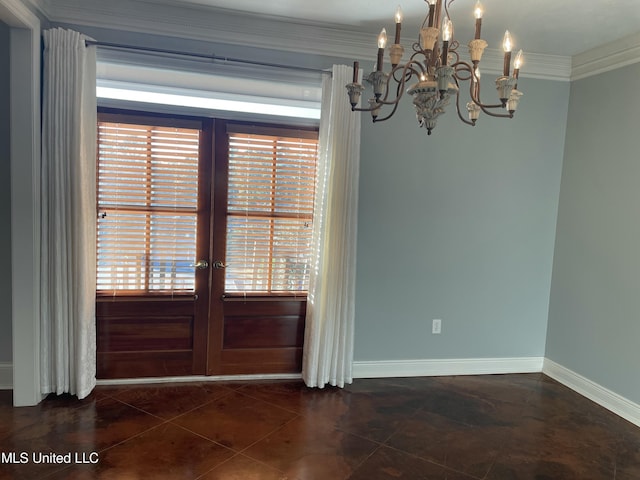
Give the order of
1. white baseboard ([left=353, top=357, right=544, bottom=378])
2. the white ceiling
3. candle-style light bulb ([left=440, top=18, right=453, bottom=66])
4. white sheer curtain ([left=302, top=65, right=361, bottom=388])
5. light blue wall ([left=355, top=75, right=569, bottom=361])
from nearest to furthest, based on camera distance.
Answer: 1. candle-style light bulb ([left=440, top=18, right=453, bottom=66])
2. the white ceiling
3. white sheer curtain ([left=302, top=65, right=361, bottom=388])
4. light blue wall ([left=355, top=75, right=569, bottom=361])
5. white baseboard ([left=353, top=357, right=544, bottom=378])

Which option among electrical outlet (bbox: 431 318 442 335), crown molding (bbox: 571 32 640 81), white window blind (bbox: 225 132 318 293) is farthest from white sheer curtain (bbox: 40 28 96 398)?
crown molding (bbox: 571 32 640 81)

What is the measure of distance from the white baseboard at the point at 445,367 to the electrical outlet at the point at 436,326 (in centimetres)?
25

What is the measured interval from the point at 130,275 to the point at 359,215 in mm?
1743

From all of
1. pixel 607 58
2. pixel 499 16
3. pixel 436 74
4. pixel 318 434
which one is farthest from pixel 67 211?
pixel 607 58

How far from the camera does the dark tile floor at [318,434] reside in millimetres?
2297

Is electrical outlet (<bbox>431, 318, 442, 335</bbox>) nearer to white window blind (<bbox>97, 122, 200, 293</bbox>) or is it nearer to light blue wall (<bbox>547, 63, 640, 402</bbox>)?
light blue wall (<bbox>547, 63, 640, 402</bbox>)

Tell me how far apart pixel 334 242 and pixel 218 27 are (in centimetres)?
172

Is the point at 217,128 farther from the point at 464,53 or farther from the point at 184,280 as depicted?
the point at 464,53

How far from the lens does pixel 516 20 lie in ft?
9.45

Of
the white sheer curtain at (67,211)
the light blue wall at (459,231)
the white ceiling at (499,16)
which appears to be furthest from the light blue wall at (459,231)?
the white sheer curtain at (67,211)

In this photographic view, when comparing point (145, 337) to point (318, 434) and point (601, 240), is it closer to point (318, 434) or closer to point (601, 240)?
point (318, 434)

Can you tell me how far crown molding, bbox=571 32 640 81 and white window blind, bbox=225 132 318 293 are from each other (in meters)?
2.21

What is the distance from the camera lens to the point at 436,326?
361 cm

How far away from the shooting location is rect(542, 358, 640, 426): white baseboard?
3.02 m
